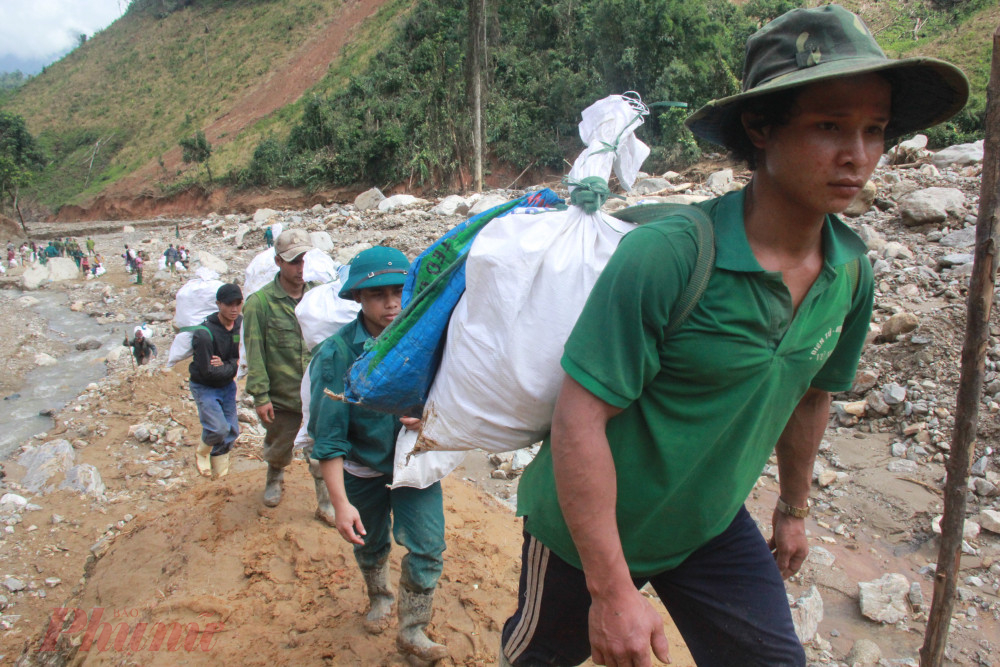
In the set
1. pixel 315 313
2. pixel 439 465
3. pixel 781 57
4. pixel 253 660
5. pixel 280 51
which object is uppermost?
pixel 280 51

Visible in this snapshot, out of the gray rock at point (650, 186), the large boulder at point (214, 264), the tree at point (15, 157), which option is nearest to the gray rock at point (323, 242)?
the large boulder at point (214, 264)

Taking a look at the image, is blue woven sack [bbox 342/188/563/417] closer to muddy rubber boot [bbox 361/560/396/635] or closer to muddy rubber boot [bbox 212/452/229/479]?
muddy rubber boot [bbox 361/560/396/635]

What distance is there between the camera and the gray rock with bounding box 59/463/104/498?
5023 millimetres

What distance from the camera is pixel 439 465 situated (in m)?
2.39

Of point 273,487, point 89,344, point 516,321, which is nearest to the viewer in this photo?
point 516,321

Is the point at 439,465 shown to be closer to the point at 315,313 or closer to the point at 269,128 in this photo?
the point at 315,313

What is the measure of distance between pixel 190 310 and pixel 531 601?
3.82 meters

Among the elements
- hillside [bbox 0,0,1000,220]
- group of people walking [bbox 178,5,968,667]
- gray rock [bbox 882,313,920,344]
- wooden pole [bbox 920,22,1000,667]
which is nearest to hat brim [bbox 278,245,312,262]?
group of people walking [bbox 178,5,968,667]

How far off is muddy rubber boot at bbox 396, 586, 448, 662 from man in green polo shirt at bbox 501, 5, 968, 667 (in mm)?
1171

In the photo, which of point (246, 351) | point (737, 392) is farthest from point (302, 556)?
point (737, 392)

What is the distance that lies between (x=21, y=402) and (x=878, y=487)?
384 inches

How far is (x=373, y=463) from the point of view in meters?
2.46

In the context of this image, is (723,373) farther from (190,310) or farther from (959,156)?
(959,156)

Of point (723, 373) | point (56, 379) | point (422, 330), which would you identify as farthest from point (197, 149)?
point (723, 373)
